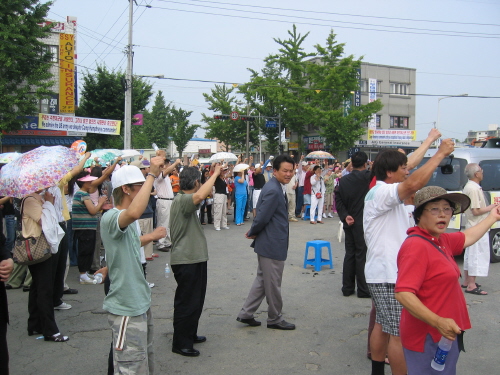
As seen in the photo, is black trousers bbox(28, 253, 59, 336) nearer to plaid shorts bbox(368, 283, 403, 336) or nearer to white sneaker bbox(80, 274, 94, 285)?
white sneaker bbox(80, 274, 94, 285)

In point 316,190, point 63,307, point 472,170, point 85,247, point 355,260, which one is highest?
point 472,170

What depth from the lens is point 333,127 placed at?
3450 centimetres

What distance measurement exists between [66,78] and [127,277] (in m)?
28.8

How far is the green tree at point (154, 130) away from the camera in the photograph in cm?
5706

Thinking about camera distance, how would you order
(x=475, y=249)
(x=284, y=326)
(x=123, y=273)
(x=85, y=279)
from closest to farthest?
(x=123, y=273), (x=284, y=326), (x=475, y=249), (x=85, y=279)

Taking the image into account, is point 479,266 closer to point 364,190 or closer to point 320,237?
point 364,190

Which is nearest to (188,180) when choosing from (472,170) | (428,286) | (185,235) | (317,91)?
(185,235)

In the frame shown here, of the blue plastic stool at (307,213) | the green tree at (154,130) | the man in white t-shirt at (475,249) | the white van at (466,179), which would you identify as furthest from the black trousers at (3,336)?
the green tree at (154,130)

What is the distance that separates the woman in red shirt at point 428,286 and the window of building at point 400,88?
43.5 metres

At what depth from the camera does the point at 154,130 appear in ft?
193

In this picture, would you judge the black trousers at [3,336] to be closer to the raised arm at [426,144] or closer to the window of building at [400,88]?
the raised arm at [426,144]

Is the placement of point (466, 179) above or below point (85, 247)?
above

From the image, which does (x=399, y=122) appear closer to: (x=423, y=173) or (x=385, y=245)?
(x=385, y=245)

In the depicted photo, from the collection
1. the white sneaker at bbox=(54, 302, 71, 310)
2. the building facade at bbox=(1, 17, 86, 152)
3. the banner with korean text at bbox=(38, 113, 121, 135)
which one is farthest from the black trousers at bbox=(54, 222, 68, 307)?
the building facade at bbox=(1, 17, 86, 152)
